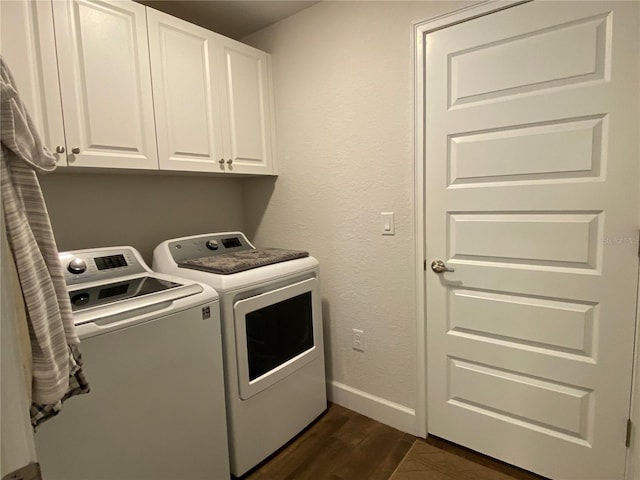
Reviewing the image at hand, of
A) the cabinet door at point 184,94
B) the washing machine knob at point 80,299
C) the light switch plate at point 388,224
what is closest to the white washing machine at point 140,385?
the washing machine knob at point 80,299

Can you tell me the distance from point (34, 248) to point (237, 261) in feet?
3.82

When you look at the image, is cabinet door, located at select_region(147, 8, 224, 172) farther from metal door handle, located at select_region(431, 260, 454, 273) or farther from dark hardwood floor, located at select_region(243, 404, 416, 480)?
dark hardwood floor, located at select_region(243, 404, 416, 480)

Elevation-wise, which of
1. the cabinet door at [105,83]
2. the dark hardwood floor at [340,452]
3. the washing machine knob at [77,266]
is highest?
the cabinet door at [105,83]

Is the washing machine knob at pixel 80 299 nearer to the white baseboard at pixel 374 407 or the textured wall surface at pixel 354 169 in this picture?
the textured wall surface at pixel 354 169

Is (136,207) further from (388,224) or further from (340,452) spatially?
(340,452)

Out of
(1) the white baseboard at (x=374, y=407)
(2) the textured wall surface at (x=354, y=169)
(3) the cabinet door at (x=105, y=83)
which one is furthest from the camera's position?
(1) the white baseboard at (x=374, y=407)

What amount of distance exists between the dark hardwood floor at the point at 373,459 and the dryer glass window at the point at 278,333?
0.47 meters

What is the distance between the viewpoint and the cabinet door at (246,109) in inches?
79.8

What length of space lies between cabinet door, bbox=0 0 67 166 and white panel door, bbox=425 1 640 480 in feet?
5.21

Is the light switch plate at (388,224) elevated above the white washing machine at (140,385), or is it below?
above

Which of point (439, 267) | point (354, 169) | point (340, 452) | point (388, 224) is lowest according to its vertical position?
point (340, 452)

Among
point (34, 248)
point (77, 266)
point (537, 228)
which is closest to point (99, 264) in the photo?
point (77, 266)

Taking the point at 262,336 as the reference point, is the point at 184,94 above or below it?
above

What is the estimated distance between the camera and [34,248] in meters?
0.63
